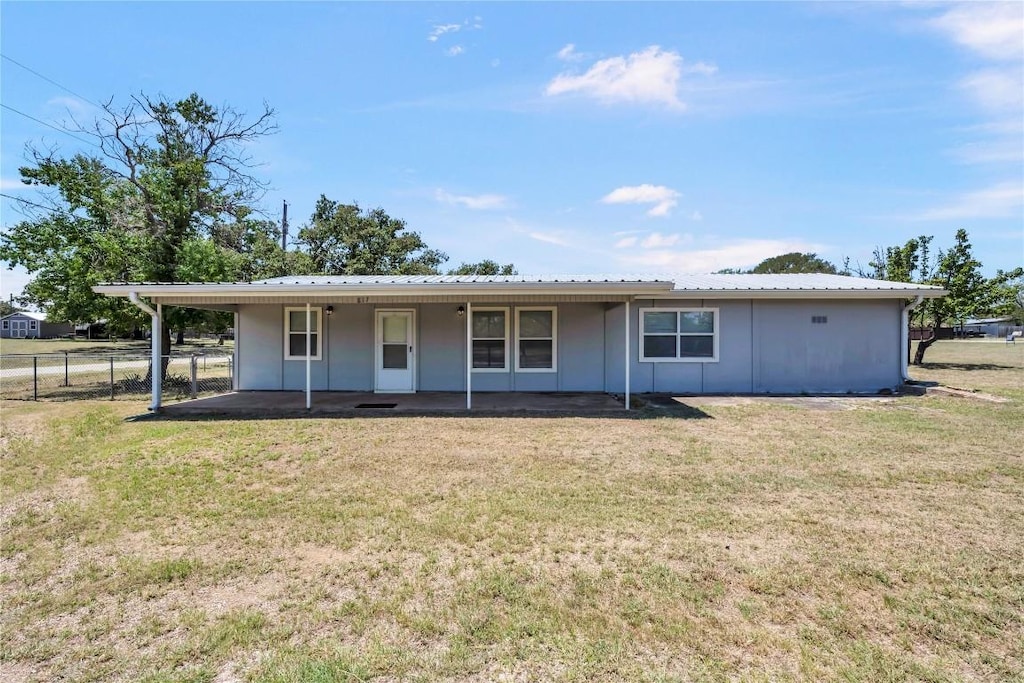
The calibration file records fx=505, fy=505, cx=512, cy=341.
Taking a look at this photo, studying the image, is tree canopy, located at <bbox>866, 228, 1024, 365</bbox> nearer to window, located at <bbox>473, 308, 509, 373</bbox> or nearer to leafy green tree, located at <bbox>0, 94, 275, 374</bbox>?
window, located at <bbox>473, 308, 509, 373</bbox>

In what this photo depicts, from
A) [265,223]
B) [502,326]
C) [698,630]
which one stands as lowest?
[698,630]

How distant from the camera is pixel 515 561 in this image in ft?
10.7

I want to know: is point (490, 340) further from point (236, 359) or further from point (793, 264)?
point (793, 264)

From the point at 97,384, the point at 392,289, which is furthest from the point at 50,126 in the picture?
the point at 392,289

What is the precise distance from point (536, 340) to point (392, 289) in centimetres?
374

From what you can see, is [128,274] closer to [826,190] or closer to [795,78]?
[795,78]

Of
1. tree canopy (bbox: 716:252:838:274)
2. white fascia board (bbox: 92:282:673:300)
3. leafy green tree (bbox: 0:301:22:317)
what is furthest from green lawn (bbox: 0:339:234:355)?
tree canopy (bbox: 716:252:838:274)

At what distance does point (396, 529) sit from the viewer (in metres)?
3.79

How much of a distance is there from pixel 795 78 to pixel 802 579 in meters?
10.9

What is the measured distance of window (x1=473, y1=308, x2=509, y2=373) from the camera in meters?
11.2

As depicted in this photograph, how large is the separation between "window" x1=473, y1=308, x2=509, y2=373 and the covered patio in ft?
2.19

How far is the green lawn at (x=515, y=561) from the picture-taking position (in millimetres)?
2312

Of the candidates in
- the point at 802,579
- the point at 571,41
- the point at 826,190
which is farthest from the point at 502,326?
the point at 826,190

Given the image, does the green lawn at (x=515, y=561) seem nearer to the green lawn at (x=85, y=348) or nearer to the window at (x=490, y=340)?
the window at (x=490, y=340)
